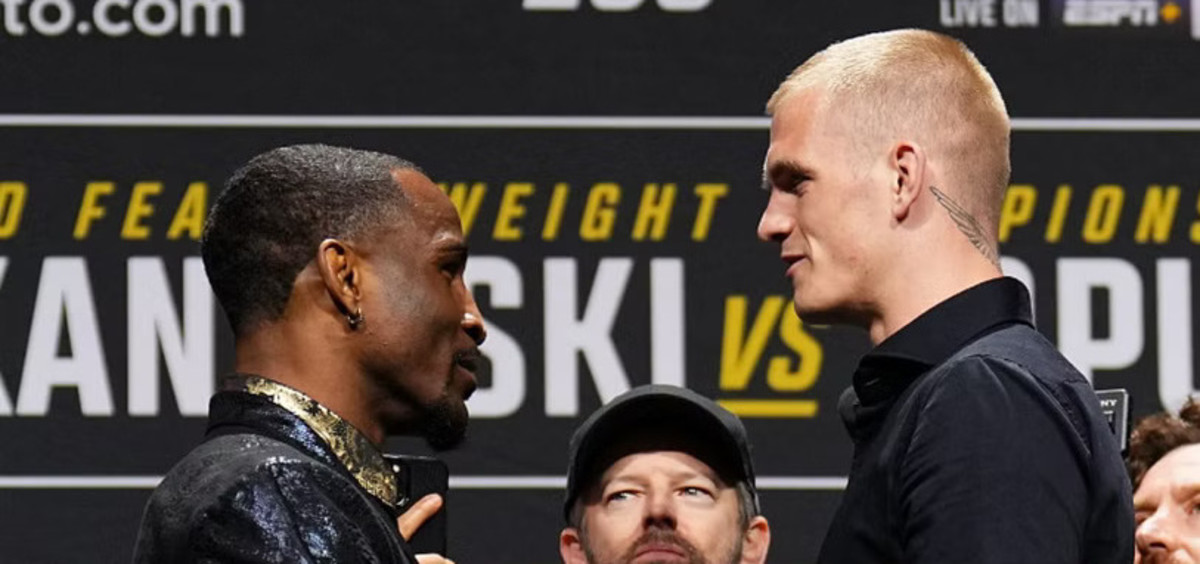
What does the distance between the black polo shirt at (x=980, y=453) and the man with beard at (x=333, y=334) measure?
14.3 inches

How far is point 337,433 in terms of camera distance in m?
1.72

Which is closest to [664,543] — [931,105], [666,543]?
[666,543]

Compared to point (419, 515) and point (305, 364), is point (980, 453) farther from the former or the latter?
point (419, 515)

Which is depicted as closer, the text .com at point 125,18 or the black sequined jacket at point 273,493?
the black sequined jacket at point 273,493

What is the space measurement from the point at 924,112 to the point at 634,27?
148 centimetres

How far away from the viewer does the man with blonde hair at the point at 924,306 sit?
4.89 feet

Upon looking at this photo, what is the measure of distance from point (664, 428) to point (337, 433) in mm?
1150

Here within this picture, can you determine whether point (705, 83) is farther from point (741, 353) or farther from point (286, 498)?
point (286, 498)

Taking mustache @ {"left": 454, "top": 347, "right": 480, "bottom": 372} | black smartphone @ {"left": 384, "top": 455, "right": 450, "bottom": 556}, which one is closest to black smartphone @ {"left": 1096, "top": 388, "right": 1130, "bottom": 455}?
mustache @ {"left": 454, "top": 347, "right": 480, "bottom": 372}

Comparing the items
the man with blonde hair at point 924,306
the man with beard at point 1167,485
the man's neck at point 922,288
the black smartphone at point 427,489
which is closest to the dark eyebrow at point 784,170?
the man with blonde hair at point 924,306

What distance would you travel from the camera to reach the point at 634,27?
3.10 meters

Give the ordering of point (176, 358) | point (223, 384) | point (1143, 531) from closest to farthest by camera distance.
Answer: point (223, 384) → point (1143, 531) → point (176, 358)

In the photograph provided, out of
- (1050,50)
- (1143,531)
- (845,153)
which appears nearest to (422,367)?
(845,153)

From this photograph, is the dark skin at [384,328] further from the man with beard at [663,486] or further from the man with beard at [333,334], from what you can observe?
the man with beard at [663,486]
